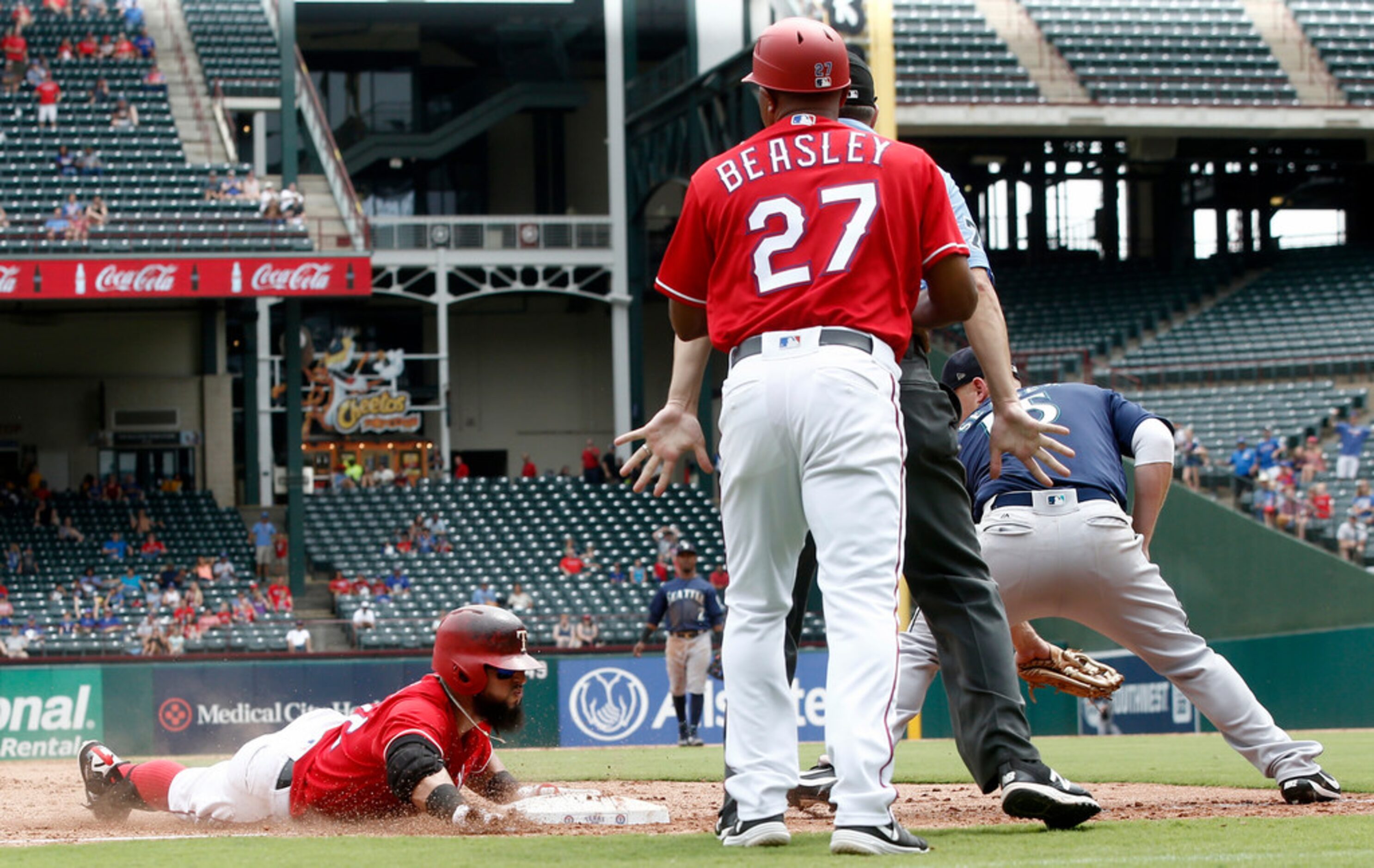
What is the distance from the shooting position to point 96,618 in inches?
775

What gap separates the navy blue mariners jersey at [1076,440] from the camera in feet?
17.4

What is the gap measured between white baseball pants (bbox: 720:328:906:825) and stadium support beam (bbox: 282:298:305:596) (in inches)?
793

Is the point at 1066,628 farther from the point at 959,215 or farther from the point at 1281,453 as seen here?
the point at 959,215

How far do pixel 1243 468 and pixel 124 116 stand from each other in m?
17.4

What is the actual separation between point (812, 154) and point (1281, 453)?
19354 millimetres

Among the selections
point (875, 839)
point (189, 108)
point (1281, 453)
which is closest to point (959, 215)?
point (875, 839)

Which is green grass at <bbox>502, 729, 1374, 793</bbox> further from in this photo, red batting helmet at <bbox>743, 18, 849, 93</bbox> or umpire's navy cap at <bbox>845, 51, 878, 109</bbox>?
red batting helmet at <bbox>743, 18, 849, 93</bbox>

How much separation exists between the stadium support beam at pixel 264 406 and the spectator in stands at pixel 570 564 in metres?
6.04

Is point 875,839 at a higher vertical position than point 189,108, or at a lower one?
lower

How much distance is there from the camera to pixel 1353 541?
19078 millimetres

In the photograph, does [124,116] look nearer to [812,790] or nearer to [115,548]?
[115,548]

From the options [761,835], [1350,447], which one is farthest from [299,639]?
[761,835]

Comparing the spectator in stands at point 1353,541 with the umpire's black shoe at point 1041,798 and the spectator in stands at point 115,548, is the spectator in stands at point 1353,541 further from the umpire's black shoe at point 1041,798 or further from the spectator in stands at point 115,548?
the umpire's black shoe at point 1041,798

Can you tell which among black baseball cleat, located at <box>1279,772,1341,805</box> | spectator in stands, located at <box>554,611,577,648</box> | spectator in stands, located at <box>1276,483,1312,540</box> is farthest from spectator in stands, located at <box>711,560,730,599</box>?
black baseball cleat, located at <box>1279,772,1341,805</box>
